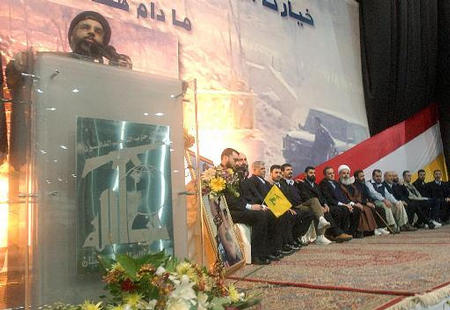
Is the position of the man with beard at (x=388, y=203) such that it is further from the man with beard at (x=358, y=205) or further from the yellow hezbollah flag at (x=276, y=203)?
the yellow hezbollah flag at (x=276, y=203)

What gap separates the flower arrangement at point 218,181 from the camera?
361cm

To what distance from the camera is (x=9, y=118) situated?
165 cm

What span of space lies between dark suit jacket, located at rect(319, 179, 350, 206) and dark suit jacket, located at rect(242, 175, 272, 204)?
1710mm

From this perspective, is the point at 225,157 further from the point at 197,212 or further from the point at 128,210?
the point at 128,210

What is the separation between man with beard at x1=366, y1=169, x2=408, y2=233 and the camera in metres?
6.92

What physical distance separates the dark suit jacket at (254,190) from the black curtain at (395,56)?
4421 mm

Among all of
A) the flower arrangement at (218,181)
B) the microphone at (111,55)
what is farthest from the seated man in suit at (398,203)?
the microphone at (111,55)

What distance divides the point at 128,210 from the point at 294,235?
12.5ft

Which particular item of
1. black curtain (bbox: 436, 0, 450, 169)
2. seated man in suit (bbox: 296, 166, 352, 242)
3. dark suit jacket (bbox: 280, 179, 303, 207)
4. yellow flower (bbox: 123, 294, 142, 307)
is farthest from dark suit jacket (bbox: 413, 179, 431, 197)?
yellow flower (bbox: 123, 294, 142, 307)

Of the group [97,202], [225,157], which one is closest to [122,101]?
[97,202]

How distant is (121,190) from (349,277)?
1.87m

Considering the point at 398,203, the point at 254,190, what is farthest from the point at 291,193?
the point at 398,203

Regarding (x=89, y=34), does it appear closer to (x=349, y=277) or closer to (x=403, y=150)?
(x=349, y=277)

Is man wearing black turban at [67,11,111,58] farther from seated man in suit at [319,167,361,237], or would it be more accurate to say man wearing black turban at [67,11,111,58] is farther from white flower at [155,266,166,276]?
seated man in suit at [319,167,361,237]
